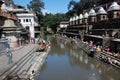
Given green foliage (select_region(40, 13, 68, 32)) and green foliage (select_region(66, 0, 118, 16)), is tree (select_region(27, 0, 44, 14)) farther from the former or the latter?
green foliage (select_region(66, 0, 118, 16))

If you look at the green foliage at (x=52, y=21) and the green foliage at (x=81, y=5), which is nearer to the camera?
the green foliage at (x=81, y=5)

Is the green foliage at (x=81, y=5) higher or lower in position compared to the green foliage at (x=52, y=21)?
higher

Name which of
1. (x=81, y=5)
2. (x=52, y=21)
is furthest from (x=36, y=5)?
(x=81, y=5)

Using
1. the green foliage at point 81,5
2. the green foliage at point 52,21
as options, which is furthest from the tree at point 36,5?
the green foliage at point 81,5

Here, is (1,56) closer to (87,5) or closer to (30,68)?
(30,68)

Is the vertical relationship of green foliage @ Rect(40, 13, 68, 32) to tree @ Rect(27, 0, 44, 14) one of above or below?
below

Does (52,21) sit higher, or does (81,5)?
(81,5)

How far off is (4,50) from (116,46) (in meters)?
14.2

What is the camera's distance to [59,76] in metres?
25.2

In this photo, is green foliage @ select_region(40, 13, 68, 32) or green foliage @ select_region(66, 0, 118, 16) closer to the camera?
green foliage @ select_region(66, 0, 118, 16)

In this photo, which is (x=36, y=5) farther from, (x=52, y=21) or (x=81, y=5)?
(x=81, y=5)

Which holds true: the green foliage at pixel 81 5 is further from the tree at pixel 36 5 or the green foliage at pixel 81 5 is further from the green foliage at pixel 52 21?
the tree at pixel 36 5

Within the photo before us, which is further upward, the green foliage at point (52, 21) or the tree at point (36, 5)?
the tree at point (36, 5)

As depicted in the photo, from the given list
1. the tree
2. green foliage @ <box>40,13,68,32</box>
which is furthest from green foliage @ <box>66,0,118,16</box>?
the tree
